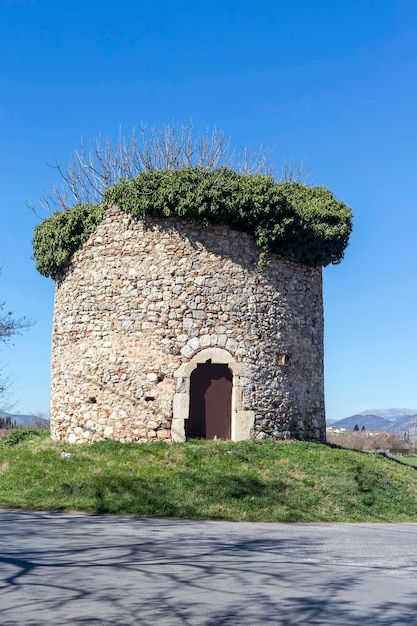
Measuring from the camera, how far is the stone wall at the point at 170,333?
16.5 metres

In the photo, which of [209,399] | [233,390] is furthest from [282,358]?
[209,399]

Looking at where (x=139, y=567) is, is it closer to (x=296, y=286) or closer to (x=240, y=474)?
(x=240, y=474)

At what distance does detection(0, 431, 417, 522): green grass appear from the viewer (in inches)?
515

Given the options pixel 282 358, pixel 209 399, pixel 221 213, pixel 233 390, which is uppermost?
pixel 221 213

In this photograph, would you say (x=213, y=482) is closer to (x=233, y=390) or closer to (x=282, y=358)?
(x=233, y=390)

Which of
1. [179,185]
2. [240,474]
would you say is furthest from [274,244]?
[240,474]

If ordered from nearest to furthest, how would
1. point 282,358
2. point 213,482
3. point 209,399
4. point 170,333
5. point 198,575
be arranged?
point 198,575 → point 213,482 → point 170,333 → point 209,399 → point 282,358

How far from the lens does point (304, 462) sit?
15586 millimetres

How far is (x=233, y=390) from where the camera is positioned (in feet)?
54.9

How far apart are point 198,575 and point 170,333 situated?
9.43 m

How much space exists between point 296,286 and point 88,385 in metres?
5.82

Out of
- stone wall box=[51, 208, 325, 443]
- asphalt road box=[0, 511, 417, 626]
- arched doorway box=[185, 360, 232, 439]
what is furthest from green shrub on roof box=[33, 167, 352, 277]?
asphalt road box=[0, 511, 417, 626]

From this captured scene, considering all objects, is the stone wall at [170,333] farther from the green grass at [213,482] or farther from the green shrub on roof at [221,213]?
the green grass at [213,482]

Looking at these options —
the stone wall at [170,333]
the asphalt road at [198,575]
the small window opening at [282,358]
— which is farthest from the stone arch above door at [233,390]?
the asphalt road at [198,575]
